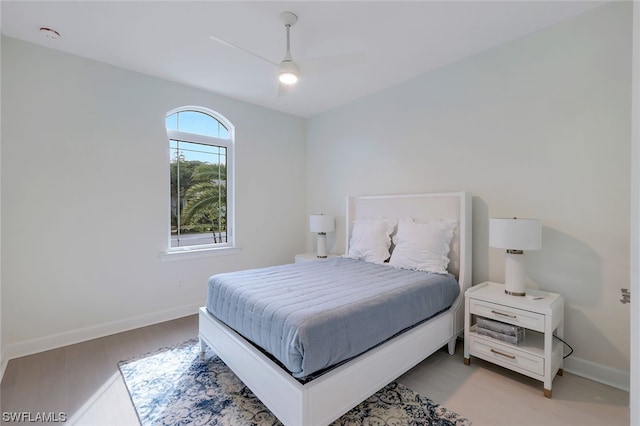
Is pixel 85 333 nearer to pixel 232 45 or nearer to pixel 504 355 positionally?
pixel 232 45

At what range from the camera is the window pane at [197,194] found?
11.9 ft

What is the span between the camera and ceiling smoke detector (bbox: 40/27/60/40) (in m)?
2.44

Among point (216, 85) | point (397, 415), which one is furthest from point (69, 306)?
point (397, 415)

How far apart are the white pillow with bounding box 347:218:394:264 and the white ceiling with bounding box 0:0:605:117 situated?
5.34 feet

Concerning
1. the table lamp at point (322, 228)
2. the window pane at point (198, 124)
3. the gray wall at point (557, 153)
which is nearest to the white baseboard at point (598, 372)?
the gray wall at point (557, 153)

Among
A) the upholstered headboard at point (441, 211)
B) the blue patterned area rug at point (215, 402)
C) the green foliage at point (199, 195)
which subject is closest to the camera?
the blue patterned area rug at point (215, 402)

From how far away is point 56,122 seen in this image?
2.76m

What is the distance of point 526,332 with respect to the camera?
2.48 m

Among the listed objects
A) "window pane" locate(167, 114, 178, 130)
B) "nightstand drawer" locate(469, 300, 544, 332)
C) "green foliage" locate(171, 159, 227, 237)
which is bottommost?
"nightstand drawer" locate(469, 300, 544, 332)

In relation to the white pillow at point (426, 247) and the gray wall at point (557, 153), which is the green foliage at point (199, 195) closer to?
the white pillow at point (426, 247)

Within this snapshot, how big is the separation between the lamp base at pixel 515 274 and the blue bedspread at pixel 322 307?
1.48ft

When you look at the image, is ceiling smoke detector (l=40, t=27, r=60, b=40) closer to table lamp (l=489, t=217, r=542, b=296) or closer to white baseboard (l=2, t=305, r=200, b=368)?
white baseboard (l=2, t=305, r=200, b=368)

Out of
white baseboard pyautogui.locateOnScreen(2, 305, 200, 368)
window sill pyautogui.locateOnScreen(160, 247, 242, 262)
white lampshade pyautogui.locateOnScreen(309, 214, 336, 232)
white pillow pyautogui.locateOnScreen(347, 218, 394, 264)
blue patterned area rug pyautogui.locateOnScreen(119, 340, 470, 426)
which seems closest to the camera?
blue patterned area rug pyautogui.locateOnScreen(119, 340, 470, 426)

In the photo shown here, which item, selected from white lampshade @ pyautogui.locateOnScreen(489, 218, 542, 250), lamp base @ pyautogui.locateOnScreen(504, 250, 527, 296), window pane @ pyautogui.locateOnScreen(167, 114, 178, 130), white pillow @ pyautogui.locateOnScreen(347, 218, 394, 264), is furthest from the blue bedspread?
window pane @ pyautogui.locateOnScreen(167, 114, 178, 130)
